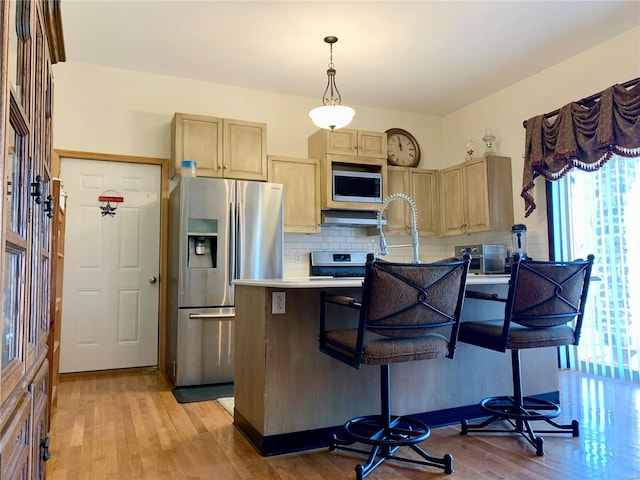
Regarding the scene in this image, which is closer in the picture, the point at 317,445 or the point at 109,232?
the point at 317,445

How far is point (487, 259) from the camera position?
180 inches

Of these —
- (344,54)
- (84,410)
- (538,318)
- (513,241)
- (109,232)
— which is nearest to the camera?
(538,318)

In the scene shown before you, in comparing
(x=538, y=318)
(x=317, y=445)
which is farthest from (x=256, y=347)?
(x=538, y=318)

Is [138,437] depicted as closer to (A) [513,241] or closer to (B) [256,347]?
(B) [256,347]

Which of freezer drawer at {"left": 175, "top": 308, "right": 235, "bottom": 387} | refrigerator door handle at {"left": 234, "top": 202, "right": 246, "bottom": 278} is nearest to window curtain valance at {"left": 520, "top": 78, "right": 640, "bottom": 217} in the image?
refrigerator door handle at {"left": 234, "top": 202, "right": 246, "bottom": 278}

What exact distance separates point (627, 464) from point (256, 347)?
6.29ft

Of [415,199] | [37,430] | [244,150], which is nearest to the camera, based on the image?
[37,430]

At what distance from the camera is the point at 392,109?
5590 millimetres

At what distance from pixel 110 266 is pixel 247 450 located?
266 centimetres

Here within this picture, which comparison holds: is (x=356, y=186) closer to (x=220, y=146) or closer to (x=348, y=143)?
(x=348, y=143)

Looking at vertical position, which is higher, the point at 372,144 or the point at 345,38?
the point at 345,38

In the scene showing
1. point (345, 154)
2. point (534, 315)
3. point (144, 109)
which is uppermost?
point (144, 109)

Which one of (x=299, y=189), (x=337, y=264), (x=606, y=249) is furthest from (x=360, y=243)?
(x=606, y=249)

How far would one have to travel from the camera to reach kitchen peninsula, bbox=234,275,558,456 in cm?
237
